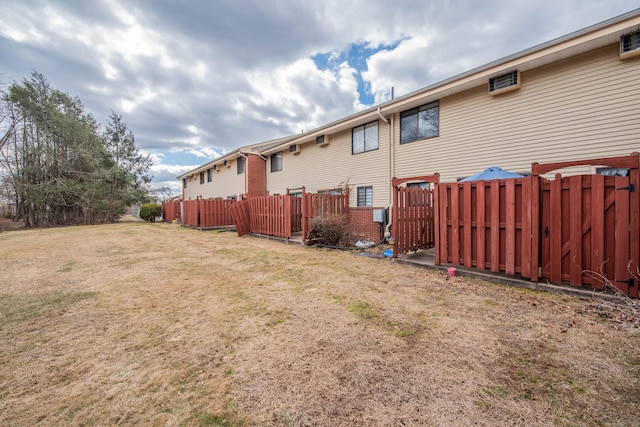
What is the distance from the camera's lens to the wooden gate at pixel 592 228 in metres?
3.53

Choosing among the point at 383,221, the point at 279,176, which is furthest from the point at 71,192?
the point at 383,221

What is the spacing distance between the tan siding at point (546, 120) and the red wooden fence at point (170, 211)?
79.0 ft

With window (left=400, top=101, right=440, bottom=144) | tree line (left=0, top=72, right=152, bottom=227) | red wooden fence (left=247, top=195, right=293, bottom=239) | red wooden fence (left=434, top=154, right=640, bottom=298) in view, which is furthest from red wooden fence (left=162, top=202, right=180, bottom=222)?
red wooden fence (left=434, top=154, right=640, bottom=298)

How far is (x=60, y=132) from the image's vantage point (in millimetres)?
19219

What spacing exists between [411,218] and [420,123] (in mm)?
4136

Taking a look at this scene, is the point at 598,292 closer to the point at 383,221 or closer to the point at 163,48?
the point at 383,221

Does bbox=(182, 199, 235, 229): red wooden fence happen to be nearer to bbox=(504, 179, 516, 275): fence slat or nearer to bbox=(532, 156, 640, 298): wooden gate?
bbox=(504, 179, 516, 275): fence slat

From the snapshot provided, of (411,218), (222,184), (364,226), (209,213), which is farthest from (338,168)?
(222,184)

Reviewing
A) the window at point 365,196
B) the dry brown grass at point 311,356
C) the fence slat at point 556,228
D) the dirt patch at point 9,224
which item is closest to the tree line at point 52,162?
the dirt patch at point 9,224

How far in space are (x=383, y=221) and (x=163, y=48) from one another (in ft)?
44.6

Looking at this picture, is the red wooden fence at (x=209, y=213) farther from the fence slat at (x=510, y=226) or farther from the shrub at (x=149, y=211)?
the fence slat at (x=510, y=226)

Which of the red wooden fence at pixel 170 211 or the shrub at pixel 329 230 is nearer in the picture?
the shrub at pixel 329 230

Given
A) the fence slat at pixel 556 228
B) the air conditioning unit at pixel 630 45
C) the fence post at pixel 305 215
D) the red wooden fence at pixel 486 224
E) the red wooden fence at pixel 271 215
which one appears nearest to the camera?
the fence slat at pixel 556 228

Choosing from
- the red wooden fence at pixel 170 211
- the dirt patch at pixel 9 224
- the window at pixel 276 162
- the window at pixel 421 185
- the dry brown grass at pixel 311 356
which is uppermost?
the window at pixel 276 162
